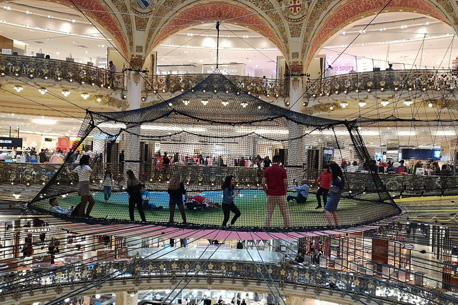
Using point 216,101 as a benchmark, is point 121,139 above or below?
below

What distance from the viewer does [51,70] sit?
14898 millimetres

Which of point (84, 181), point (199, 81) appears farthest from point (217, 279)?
point (84, 181)

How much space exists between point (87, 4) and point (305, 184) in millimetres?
11185

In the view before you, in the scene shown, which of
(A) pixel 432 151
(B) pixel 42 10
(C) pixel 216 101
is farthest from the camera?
(B) pixel 42 10

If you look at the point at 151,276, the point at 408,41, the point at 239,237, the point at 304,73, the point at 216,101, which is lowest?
the point at 151,276

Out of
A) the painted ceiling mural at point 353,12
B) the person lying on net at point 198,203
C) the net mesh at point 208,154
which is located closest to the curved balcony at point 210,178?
the net mesh at point 208,154

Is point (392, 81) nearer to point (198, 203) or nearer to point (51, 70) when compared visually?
point (198, 203)

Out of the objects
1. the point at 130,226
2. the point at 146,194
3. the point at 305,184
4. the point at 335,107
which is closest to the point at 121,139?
the point at 146,194

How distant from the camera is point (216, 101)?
8.56 meters

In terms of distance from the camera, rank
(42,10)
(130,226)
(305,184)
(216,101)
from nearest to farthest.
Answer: (130,226), (216,101), (305,184), (42,10)

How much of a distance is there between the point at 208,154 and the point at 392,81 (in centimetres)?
870

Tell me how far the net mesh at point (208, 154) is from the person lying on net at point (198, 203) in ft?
0.07

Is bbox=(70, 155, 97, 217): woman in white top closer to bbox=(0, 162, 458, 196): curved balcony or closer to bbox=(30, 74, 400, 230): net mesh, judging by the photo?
bbox=(30, 74, 400, 230): net mesh

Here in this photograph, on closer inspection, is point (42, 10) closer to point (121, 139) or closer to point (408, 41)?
point (121, 139)
